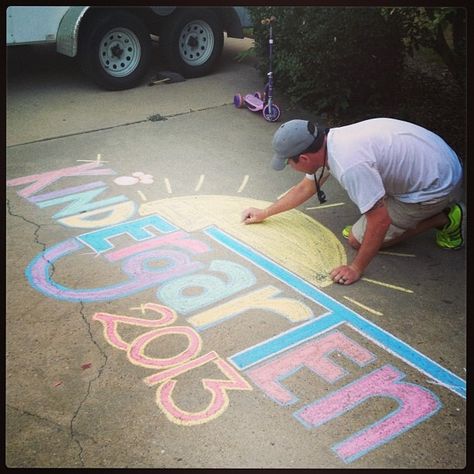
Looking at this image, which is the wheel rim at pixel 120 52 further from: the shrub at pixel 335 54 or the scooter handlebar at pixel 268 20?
the scooter handlebar at pixel 268 20

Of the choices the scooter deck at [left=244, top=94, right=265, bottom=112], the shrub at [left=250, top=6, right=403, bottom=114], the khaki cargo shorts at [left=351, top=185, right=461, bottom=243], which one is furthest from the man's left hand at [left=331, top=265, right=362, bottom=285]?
the scooter deck at [left=244, top=94, right=265, bottom=112]

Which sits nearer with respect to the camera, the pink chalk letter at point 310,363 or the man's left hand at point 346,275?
the pink chalk letter at point 310,363

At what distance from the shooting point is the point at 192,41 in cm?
738

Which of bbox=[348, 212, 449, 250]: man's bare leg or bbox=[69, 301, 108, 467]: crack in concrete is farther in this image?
Result: bbox=[348, 212, 449, 250]: man's bare leg

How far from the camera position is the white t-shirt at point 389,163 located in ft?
10.3

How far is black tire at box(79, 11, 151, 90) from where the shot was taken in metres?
6.56

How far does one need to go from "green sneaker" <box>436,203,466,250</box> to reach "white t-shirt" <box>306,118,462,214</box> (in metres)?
Answer: 0.29

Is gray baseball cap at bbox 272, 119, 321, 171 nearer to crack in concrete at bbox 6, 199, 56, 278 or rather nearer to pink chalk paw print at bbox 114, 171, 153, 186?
crack in concrete at bbox 6, 199, 56, 278

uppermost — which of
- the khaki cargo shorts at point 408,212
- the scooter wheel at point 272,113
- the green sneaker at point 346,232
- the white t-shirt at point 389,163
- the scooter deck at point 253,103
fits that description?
the scooter deck at point 253,103

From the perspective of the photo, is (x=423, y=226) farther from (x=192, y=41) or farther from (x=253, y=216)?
(x=192, y=41)

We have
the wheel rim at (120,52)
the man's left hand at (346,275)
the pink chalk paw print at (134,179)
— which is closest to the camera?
the man's left hand at (346,275)

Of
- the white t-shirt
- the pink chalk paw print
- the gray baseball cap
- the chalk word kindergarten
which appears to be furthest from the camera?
the pink chalk paw print

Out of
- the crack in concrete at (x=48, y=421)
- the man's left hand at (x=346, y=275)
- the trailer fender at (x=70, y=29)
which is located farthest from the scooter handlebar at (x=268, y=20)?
the crack in concrete at (x=48, y=421)

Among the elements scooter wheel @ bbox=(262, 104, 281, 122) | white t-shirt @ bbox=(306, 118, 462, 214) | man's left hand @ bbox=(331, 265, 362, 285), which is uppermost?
scooter wheel @ bbox=(262, 104, 281, 122)
